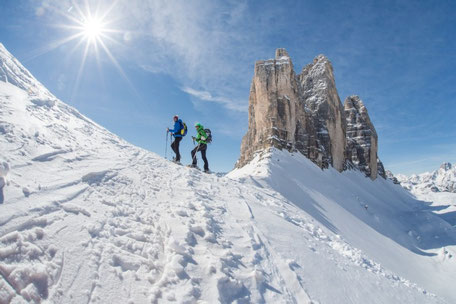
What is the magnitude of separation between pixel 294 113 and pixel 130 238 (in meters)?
30.4

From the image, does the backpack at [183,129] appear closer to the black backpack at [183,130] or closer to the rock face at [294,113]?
the black backpack at [183,130]

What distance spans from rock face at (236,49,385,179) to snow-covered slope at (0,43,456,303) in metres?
21.8

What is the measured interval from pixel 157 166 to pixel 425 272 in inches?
783

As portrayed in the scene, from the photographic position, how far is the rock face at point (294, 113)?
1187 inches

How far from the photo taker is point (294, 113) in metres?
31.6

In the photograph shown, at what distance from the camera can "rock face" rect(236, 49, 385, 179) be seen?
3016 centimetres

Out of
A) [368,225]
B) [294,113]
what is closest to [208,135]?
[368,225]

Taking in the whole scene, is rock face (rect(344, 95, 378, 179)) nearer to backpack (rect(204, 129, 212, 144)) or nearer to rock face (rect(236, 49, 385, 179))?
rock face (rect(236, 49, 385, 179))

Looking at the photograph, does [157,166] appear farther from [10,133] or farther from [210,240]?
[210,240]

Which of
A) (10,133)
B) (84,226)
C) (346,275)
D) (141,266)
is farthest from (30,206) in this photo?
(346,275)

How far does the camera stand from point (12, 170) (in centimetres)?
445

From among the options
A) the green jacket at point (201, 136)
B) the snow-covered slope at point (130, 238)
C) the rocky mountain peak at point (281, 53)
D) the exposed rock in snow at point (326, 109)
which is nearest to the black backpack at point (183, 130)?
the green jacket at point (201, 136)

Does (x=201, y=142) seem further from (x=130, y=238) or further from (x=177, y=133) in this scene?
(x=130, y=238)

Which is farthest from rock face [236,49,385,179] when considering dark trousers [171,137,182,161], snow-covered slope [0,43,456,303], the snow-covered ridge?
the snow-covered ridge
